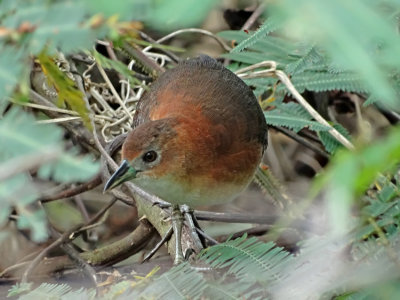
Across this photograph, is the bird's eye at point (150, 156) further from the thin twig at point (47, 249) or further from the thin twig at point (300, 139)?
the thin twig at point (300, 139)

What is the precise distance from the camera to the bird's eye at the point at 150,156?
95.7 inches

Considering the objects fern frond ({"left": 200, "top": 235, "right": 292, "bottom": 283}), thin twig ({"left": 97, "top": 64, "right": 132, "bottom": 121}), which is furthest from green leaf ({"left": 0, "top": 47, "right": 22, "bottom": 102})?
thin twig ({"left": 97, "top": 64, "right": 132, "bottom": 121})

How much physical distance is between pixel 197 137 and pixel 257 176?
1.06 metres

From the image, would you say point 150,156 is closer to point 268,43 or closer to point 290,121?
point 290,121

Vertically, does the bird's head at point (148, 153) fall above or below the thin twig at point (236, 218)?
above

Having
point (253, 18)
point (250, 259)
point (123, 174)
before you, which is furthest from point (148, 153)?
point (253, 18)

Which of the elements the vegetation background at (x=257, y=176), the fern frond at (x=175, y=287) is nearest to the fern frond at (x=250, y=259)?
the vegetation background at (x=257, y=176)

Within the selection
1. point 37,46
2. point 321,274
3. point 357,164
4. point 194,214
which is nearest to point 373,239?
point 321,274

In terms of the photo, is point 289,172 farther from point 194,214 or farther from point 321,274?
point 321,274

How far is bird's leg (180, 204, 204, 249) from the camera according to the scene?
2.67m

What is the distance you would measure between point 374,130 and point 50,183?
2.00 meters

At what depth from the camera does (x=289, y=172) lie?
4312 mm

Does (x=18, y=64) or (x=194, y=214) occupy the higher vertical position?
(x=18, y=64)

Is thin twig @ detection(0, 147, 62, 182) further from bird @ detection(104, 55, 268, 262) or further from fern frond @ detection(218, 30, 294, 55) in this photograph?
fern frond @ detection(218, 30, 294, 55)
